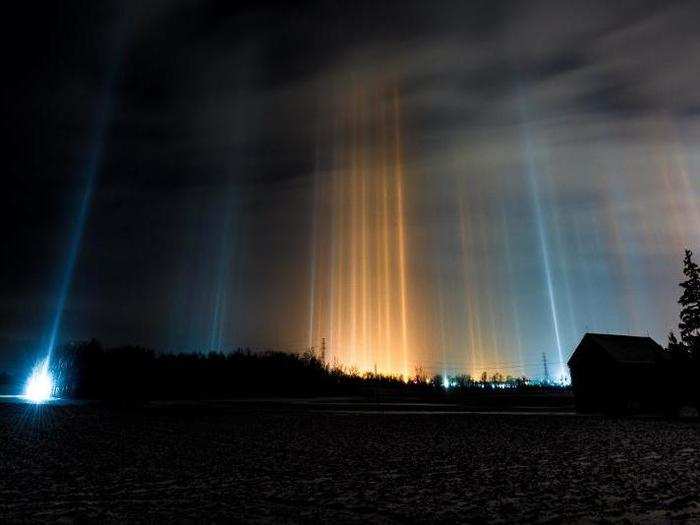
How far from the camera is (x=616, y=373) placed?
46156 millimetres

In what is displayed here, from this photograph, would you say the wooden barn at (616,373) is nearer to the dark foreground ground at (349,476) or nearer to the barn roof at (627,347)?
the barn roof at (627,347)

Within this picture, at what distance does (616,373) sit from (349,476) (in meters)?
40.8

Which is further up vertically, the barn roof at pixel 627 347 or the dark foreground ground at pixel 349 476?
the barn roof at pixel 627 347

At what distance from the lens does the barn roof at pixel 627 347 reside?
47344 millimetres

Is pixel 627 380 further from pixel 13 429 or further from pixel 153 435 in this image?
pixel 13 429

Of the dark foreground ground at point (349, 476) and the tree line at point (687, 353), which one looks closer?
the dark foreground ground at point (349, 476)

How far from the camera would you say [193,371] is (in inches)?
4240

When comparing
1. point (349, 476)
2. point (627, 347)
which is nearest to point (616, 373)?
point (627, 347)

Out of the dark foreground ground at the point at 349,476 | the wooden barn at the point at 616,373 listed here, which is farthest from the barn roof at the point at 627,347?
the dark foreground ground at the point at 349,476

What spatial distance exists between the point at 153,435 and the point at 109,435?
6.74ft

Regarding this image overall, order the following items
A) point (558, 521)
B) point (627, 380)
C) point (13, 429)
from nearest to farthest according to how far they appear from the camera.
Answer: point (558, 521), point (13, 429), point (627, 380)

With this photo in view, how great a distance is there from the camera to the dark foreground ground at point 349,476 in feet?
31.1

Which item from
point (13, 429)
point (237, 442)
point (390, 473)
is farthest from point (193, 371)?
point (390, 473)

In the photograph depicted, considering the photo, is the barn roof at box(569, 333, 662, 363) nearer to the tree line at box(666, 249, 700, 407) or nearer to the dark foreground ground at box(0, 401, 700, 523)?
the tree line at box(666, 249, 700, 407)
